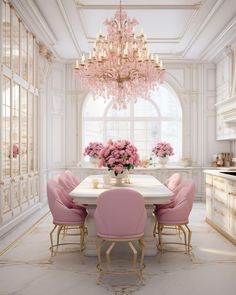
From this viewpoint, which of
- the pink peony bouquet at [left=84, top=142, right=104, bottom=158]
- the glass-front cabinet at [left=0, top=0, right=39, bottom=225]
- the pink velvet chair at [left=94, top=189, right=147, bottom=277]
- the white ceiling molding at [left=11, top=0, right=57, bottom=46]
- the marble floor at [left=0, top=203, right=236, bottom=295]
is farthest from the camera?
the pink peony bouquet at [left=84, top=142, right=104, bottom=158]

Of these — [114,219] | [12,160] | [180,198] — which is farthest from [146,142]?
[114,219]

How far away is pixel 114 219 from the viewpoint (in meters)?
3.33

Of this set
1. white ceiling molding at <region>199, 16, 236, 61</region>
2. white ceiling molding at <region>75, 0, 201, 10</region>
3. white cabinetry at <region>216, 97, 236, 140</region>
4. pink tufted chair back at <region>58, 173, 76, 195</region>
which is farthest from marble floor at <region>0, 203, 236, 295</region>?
white ceiling molding at <region>199, 16, 236, 61</region>

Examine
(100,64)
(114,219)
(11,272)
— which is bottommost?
(11,272)

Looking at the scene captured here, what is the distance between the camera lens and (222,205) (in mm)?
5160

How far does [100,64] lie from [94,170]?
3720 mm

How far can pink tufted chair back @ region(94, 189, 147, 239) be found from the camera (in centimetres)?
330

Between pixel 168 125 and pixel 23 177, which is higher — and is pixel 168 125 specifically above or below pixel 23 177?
above

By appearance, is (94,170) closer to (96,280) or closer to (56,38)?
(56,38)

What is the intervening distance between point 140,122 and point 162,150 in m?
1.21

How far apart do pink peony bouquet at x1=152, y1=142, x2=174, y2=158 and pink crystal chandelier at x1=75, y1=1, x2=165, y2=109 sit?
3167mm

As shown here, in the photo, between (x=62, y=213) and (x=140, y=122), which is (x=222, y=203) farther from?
(x=140, y=122)

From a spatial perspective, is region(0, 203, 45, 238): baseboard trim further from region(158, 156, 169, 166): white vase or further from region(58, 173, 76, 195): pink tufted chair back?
region(158, 156, 169, 166): white vase

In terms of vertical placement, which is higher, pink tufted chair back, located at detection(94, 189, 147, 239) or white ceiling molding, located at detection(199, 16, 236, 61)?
white ceiling molding, located at detection(199, 16, 236, 61)
